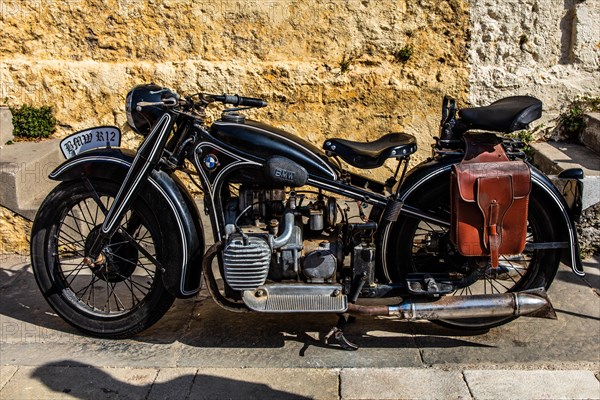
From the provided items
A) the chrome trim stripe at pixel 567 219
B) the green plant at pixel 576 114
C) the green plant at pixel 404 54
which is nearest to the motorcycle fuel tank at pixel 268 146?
the chrome trim stripe at pixel 567 219

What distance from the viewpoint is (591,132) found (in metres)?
5.38

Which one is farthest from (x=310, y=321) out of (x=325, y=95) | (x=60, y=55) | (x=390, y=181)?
(x=60, y=55)

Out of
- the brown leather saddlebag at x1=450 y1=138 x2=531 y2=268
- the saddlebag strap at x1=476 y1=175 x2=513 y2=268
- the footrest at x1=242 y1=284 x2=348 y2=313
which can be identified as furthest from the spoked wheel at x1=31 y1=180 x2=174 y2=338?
the saddlebag strap at x1=476 y1=175 x2=513 y2=268

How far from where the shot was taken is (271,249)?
361cm

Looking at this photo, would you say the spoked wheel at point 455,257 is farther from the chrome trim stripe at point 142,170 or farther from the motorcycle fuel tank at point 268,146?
the chrome trim stripe at point 142,170

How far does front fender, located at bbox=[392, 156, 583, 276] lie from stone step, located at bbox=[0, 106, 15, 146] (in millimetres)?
3500

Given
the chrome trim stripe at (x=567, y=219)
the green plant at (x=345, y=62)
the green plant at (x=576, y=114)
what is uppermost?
the green plant at (x=345, y=62)

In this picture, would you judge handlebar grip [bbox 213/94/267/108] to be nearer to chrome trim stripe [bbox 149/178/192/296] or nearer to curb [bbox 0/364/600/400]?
chrome trim stripe [bbox 149/178/192/296]

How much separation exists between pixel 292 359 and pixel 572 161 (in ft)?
9.10

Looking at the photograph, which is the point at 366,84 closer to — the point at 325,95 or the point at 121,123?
the point at 325,95

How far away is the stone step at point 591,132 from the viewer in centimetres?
528

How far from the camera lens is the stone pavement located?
344 centimetres

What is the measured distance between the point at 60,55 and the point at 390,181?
3.20 meters

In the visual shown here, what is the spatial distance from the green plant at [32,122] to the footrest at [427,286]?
3.42m
